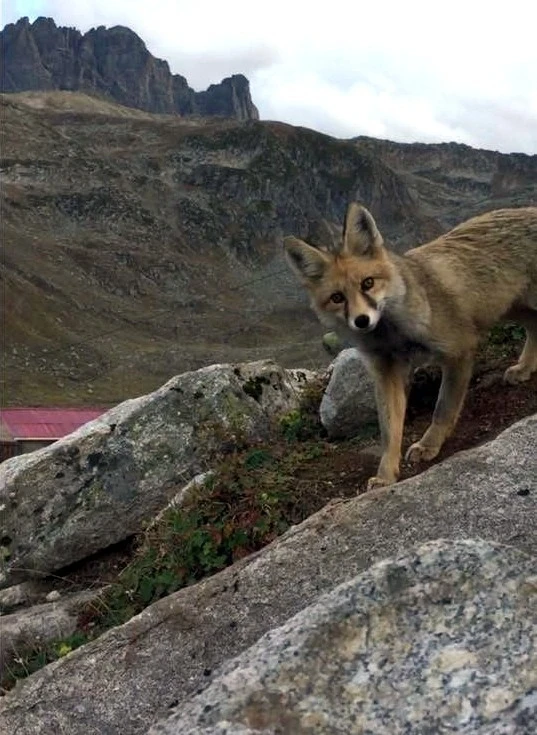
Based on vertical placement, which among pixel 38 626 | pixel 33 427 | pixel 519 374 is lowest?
pixel 33 427

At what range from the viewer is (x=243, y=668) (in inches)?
113

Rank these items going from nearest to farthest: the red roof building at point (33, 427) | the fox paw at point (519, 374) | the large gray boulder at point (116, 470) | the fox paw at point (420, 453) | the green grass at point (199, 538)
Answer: the green grass at point (199, 538)
the fox paw at point (420, 453)
the fox paw at point (519, 374)
the large gray boulder at point (116, 470)
the red roof building at point (33, 427)

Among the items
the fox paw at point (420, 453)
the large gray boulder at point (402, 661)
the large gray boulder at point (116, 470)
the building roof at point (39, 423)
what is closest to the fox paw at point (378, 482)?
the fox paw at point (420, 453)

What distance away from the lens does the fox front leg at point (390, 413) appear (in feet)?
23.9

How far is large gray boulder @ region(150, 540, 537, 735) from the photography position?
8.50ft

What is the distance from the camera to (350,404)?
30.8 feet

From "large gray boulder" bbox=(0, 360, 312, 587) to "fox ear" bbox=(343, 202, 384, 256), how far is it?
2947mm

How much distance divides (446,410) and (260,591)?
9.56 feet

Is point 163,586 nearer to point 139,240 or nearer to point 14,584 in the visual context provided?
point 14,584

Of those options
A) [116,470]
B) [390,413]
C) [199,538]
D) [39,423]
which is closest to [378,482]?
[390,413]

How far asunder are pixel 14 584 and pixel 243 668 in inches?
286

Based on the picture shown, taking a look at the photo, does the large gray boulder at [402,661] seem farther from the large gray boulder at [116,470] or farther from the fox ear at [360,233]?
the large gray boulder at [116,470]

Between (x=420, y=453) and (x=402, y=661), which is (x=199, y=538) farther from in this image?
(x=402, y=661)

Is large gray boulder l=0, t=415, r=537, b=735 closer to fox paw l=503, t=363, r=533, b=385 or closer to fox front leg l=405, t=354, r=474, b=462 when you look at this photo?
fox front leg l=405, t=354, r=474, b=462
